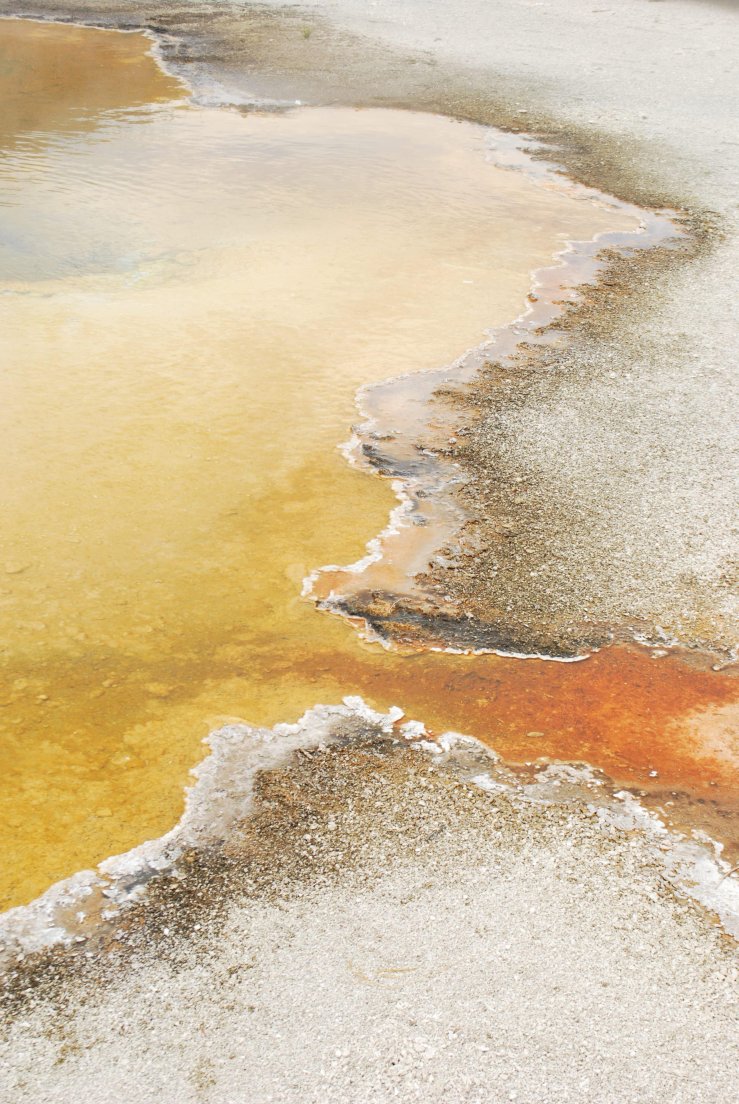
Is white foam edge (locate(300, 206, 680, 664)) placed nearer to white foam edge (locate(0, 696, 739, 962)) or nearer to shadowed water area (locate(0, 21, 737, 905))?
shadowed water area (locate(0, 21, 737, 905))

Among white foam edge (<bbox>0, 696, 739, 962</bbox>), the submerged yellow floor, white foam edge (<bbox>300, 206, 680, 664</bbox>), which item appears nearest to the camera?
white foam edge (<bbox>0, 696, 739, 962</bbox>)

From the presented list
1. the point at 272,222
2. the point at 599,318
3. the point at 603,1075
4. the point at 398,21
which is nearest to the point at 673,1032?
the point at 603,1075

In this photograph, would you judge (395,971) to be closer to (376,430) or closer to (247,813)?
(247,813)

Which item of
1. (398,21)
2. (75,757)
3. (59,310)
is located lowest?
(75,757)

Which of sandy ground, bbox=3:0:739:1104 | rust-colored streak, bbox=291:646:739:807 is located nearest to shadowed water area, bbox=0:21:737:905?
rust-colored streak, bbox=291:646:739:807

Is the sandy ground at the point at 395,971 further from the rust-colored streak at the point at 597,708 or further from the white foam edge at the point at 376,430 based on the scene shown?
the white foam edge at the point at 376,430

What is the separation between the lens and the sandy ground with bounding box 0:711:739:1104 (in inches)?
78.2

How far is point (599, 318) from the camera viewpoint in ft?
17.7

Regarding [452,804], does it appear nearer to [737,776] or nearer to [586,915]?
[586,915]

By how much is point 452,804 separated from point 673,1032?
2.48 ft

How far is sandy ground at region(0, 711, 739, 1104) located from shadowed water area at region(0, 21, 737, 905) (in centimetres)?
29

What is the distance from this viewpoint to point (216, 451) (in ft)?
13.7

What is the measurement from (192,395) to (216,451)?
1.75ft

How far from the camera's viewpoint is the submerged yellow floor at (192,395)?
2924 mm
